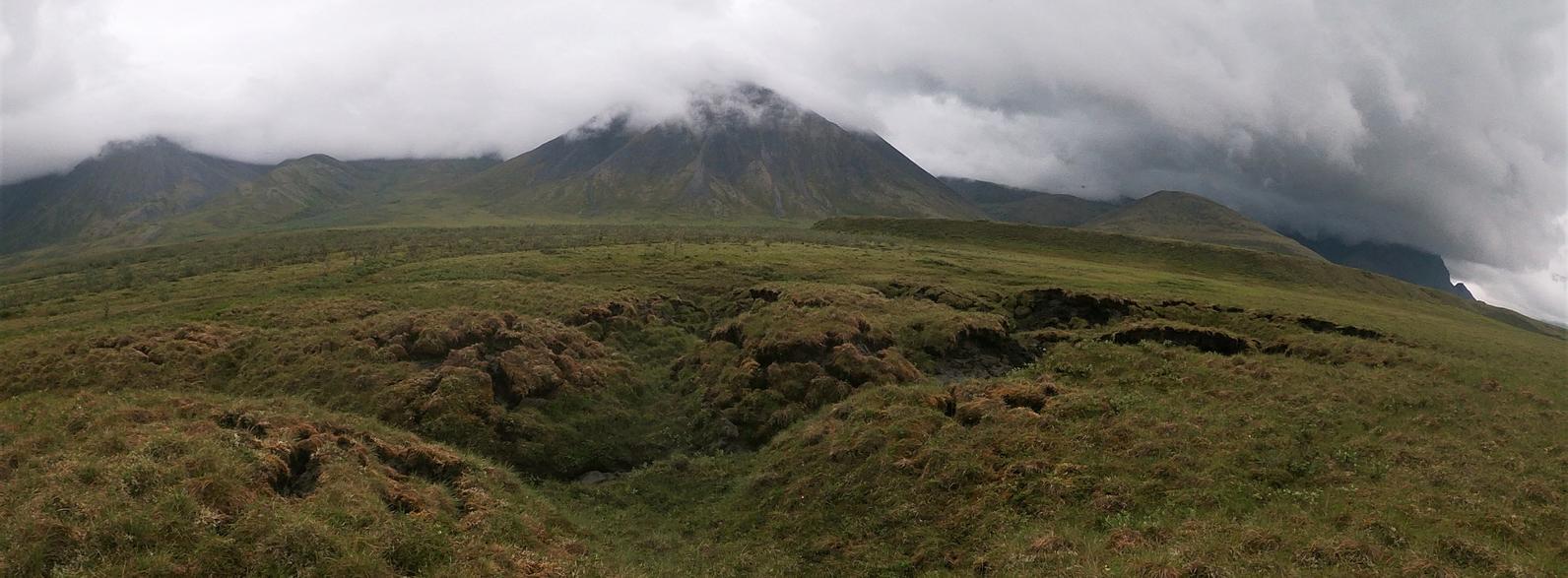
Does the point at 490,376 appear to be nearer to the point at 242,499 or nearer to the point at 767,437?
the point at 767,437

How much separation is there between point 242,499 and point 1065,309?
130 feet

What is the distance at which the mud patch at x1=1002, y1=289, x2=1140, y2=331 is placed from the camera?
3931 cm

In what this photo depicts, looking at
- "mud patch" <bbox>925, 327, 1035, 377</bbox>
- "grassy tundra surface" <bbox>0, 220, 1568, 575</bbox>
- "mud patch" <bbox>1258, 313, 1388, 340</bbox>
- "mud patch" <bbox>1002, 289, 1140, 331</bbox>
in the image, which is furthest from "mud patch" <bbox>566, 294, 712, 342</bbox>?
"mud patch" <bbox>1258, 313, 1388, 340</bbox>

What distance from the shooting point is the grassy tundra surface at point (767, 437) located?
13273mm

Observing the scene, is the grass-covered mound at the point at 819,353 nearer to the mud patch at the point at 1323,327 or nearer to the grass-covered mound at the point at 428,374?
the grass-covered mound at the point at 428,374

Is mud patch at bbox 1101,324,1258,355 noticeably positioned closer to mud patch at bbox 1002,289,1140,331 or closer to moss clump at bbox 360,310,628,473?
mud patch at bbox 1002,289,1140,331

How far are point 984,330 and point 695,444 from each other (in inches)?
679

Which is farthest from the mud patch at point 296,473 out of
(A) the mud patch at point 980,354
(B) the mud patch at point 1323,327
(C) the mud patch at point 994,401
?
(B) the mud patch at point 1323,327

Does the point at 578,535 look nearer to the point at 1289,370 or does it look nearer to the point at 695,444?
the point at 695,444

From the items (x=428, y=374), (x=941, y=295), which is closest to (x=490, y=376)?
(x=428, y=374)

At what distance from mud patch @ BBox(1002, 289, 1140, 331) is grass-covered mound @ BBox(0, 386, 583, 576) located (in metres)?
30.7

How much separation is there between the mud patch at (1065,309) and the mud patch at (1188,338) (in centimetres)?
379

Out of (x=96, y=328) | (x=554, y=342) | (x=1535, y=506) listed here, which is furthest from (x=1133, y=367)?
(x=96, y=328)

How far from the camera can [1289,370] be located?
27.9 metres
